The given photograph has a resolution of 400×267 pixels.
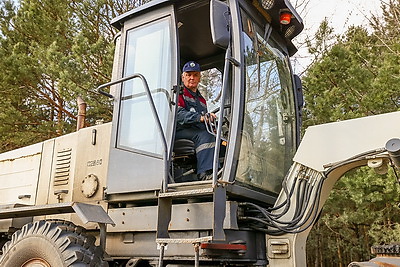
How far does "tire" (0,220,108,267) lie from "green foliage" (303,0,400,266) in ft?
18.7

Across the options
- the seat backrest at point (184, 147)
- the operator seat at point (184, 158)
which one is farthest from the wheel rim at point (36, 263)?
the seat backrest at point (184, 147)

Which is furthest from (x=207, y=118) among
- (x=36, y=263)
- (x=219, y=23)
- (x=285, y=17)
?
(x=36, y=263)

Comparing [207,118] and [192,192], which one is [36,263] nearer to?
[192,192]

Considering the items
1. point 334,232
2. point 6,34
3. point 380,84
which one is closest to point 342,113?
point 380,84

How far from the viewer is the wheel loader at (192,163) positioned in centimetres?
332

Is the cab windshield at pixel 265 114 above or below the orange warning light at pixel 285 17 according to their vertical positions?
below

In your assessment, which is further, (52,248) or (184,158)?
(184,158)

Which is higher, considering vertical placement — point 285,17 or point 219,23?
point 285,17

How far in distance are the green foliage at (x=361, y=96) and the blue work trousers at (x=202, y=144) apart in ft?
15.4

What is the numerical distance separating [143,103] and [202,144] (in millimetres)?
658

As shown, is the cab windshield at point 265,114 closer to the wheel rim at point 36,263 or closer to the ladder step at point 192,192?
the ladder step at point 192,192

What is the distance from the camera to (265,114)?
4.07 metres

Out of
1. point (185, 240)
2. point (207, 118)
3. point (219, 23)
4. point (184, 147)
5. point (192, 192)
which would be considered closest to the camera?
point (185, 240)

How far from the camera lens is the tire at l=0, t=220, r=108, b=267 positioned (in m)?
3.46
